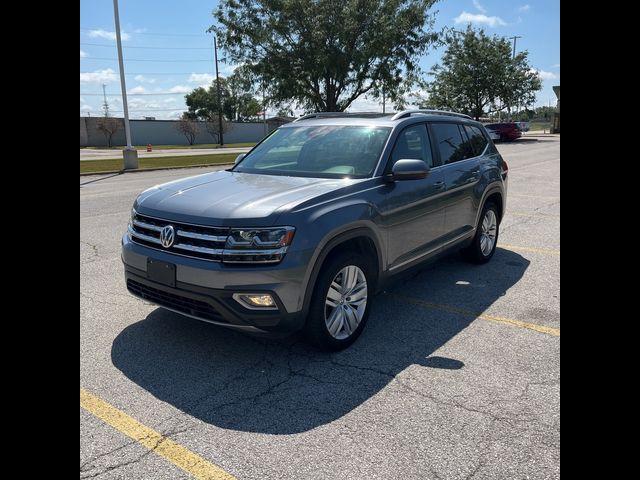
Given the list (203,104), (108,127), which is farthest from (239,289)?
(203,104)

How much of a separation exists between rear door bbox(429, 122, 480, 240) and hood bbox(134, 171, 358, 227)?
157 cm

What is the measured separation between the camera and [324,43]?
85.1ft

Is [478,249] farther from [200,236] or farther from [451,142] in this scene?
[200,236]

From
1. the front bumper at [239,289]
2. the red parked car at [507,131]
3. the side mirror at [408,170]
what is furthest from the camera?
the red parked car at [507,131]

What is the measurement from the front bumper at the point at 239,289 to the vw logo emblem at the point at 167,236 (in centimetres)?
10

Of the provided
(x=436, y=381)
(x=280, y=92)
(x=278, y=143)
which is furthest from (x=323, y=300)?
(x=280, y=92)

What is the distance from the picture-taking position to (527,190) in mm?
13383

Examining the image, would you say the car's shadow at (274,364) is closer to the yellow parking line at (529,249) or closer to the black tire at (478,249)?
the black tire at (478,249)

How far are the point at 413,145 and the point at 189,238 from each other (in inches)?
94.9

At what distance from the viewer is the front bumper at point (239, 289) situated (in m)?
3.44

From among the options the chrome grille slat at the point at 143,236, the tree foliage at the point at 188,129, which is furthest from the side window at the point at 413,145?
the tree foliage at the point at 188,129

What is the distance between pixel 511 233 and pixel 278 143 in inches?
181

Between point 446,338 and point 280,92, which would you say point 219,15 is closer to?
point 280,92

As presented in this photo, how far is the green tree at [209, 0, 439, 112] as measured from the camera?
84.1ft
